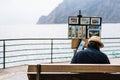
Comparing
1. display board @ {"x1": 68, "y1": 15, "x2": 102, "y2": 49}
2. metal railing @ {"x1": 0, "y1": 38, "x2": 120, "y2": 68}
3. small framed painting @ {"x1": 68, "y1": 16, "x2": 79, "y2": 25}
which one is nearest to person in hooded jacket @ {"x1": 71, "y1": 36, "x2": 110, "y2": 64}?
display board @ {"x1": 68, "y1": 15, "x2": 102, "y2": 49}

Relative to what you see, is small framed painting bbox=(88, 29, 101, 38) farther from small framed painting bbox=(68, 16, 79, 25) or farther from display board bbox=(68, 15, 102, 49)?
small framed painting bbox=(68, 16, 79, 25)

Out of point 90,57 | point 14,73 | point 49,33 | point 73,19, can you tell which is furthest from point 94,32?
point 49,33

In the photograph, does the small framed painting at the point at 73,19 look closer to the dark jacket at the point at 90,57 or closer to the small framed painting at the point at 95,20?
the small framed painting at the point at 95,20

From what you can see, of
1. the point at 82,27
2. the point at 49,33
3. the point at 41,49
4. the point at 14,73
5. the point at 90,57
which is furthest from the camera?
the point at 49,33

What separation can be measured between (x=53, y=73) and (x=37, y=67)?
8.5 inches

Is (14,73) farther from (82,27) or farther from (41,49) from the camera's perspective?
(41,49)

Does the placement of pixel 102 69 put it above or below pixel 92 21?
below

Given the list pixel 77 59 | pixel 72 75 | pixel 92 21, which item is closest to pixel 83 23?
pixel 92 21

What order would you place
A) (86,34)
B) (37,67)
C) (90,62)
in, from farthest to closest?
1. (86,34)
2. (90,62)
3. (37,67)

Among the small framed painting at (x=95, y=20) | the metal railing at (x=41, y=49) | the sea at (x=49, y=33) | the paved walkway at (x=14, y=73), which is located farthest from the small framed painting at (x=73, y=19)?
the sea at (x=49, y=33)

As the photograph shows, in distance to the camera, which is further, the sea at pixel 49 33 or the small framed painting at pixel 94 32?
the sea at pixel 49 33

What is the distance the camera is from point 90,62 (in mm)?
4949

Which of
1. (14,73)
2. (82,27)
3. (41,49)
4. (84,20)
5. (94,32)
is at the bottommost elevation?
(14,73)

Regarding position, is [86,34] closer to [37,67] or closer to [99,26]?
[99,26]
